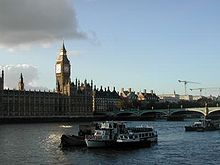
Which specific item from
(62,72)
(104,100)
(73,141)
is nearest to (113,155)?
(73,141)

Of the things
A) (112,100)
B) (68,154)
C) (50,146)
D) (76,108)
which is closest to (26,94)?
(76,108)

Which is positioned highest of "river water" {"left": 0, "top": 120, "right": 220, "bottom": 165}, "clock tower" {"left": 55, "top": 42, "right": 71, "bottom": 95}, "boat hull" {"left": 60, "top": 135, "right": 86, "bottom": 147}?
"clock tower" {"left": 55, "top": 42, "right": 71, "bottom": 95}

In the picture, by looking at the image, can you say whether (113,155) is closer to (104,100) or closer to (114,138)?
(114,138)

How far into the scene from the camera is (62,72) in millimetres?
165125

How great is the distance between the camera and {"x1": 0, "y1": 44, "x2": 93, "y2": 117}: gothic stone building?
131375 millimetres

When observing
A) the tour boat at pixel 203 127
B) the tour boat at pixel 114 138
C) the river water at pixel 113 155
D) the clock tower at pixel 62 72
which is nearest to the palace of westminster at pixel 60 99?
the clock tower at pixel 62 72

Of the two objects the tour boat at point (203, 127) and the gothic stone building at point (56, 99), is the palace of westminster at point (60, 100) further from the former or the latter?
the tour boat at point (203, 127)

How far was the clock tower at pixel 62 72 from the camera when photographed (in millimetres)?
160000

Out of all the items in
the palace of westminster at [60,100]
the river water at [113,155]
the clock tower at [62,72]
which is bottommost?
the river water at [113,155]

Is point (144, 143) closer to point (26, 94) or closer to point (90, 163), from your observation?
point (90, 163)

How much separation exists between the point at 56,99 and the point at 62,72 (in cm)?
1948

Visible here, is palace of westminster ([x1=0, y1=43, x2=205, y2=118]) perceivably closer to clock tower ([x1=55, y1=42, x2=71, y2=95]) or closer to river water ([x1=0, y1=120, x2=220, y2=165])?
clock tower ([x1=55, y1=42, x2=71, y2=95])

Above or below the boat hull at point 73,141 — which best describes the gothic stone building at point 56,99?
above

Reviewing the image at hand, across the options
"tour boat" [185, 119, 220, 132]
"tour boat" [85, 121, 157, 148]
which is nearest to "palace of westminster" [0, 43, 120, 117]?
"tour boat" [185, 119, 220, 132]
